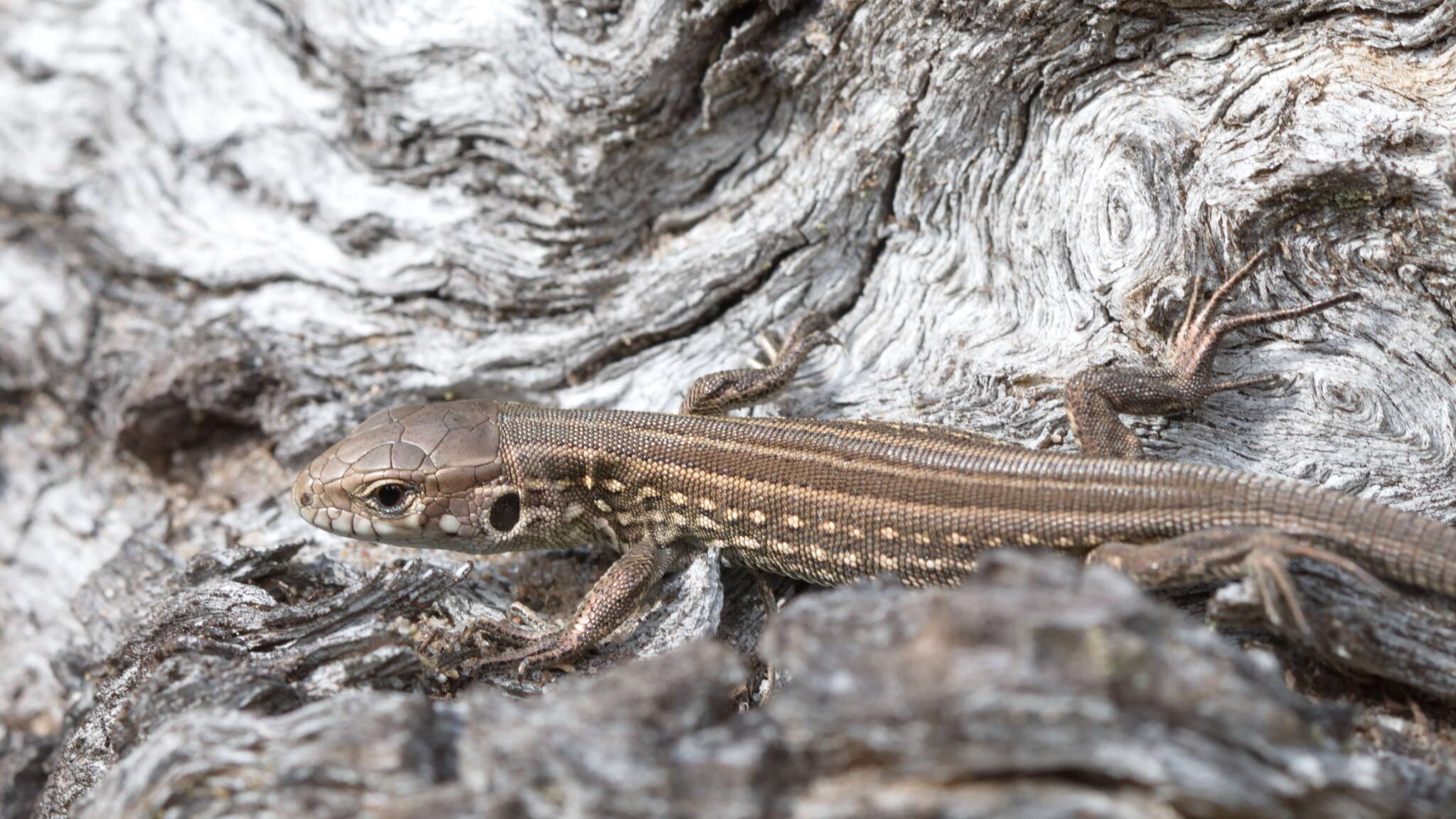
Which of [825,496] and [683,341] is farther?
[683,341]

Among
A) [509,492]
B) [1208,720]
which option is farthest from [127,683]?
[1208,720]

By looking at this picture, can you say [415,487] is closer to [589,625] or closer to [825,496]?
[589,625]

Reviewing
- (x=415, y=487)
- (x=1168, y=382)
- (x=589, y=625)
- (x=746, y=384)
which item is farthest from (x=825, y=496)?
(x=415, y=487)

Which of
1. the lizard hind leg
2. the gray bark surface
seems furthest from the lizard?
the gray bark surface

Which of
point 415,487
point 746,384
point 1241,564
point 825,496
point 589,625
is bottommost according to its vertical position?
point 589,625

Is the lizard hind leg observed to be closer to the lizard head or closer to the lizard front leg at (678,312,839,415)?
the lizard front leg at (678,312,839,415)

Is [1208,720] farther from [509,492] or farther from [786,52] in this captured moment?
[786,52]

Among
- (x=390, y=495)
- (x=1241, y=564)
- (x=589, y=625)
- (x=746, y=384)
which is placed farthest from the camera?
(x=746, y=384)
